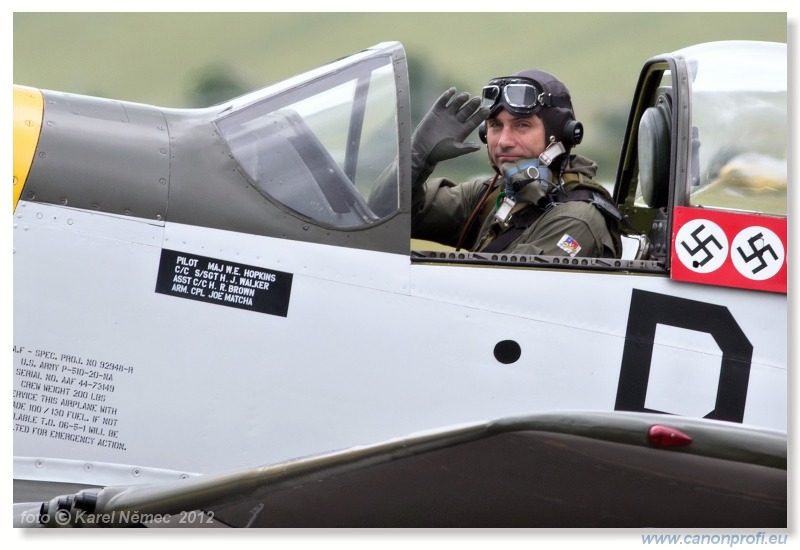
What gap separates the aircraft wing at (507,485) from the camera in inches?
88.4

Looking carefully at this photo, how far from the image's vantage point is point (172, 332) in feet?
9.00

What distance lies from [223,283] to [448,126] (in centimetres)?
113

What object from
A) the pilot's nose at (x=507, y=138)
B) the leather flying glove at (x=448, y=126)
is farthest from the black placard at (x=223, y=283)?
the pilot's nose at (x=507, y=138)

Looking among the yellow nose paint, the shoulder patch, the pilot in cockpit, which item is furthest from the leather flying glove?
the yellow nose paint

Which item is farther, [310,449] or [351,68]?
[351,68]

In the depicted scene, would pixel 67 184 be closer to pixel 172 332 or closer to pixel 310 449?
pixel 172 332

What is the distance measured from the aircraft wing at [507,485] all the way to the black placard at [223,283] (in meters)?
0.56

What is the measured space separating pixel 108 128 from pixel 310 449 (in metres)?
1.20

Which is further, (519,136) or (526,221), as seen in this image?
(519,136)

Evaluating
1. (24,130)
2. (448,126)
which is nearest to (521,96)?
(448,126)

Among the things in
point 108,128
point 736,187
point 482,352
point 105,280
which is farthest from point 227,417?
point 736,187

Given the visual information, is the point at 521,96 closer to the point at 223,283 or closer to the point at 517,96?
the point at 517,96

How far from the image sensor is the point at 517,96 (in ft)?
11.4

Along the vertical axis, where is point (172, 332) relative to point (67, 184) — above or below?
below
